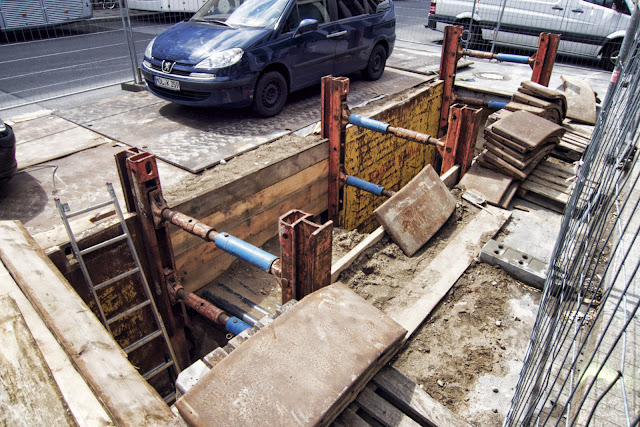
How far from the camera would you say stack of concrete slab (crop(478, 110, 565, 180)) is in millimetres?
5988

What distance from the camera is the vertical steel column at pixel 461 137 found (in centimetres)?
577

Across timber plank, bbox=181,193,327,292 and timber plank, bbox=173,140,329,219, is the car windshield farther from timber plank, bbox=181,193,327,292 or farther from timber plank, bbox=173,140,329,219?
timber plank, bbox=181,193,327,292

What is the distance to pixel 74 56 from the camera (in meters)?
12.4

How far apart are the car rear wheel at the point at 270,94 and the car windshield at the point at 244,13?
77 cm

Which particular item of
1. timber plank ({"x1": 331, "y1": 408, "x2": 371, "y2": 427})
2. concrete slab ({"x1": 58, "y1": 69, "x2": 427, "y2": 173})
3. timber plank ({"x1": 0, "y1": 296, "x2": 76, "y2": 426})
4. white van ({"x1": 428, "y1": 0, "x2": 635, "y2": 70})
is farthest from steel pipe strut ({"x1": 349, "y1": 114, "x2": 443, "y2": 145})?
white van ({"x1": 428, "y1": 0, "x2": 635, "y2": 70})

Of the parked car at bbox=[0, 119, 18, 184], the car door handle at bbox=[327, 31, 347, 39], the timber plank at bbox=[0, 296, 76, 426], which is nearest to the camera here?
the timber plank at bbox=[0, 296, 76, 426]

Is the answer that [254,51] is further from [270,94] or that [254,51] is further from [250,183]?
[250,183]

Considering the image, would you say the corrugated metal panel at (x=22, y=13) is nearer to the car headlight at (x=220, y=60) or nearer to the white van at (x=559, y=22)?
the car headlight at (x=220, y=60)

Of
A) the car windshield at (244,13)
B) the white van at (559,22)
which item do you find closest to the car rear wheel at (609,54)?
the white van at (559,22)

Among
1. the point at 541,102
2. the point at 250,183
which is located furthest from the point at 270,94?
the point at 541,102

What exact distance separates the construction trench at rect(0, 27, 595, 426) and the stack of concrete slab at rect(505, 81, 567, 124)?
42mm

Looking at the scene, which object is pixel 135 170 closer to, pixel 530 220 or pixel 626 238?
pixel 626 238

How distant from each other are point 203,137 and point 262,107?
1154 mm

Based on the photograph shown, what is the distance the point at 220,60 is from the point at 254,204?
2223mm
